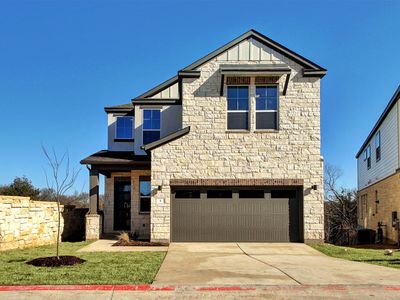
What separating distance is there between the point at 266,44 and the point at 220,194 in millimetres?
6738

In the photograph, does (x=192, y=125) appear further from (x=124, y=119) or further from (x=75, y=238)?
(x=75, y=238)

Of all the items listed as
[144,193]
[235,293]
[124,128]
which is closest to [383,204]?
[144,193]

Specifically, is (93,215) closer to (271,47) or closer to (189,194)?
(189,194)

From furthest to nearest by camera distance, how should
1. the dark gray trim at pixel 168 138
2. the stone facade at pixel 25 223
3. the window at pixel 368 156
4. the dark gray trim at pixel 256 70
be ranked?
the window at pixel 368 156
the dark gray trim at pixel 168 138
the dark gray trim at pixel 256 70
the stone facade at pixel 25 223

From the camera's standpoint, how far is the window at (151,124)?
21484 millimetres

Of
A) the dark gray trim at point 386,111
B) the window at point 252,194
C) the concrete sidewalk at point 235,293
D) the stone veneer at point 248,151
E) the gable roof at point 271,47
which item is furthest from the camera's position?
the dark gray trim at point 386,111

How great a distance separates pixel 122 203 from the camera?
2219cm

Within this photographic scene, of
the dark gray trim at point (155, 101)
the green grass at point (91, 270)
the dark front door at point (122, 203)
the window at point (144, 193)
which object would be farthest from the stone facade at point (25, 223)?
the dark gray trim at point (155, 101)

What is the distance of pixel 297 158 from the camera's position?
707 inches

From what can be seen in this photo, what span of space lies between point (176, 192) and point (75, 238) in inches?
239

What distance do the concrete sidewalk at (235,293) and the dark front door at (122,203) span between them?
13915 millimetres

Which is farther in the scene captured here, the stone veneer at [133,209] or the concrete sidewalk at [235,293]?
the stone veneer at [133,209]

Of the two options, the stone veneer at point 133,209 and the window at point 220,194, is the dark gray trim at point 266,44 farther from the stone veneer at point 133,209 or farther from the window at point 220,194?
the stone veneer at point 133,209

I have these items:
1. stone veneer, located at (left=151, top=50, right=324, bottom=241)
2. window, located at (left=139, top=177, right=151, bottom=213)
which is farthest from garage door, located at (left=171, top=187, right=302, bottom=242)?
window, located at (left=139, top=177, right=151, bottom=213)
